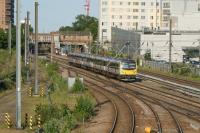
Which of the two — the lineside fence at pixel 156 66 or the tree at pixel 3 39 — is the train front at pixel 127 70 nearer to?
the lineside fence at pixel 156 66

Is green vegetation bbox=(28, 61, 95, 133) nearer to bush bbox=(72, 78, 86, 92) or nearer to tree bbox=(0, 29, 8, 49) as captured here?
bush bbox=(72, 78, 86, 92)

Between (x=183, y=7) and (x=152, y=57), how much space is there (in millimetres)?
39400

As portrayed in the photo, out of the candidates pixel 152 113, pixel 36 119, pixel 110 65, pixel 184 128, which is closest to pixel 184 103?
pixel 152 113

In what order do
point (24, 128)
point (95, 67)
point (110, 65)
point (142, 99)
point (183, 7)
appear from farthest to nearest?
point (183, 7)
point (95, 67)
point (110, 65)
point (142, 99)
point (24, 128)

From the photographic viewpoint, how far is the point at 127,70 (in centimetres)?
5809

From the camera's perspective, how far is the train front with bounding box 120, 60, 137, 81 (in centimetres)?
5778

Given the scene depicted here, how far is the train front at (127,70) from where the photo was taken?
190 ft

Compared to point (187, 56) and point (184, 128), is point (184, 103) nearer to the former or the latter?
point (184, 128)

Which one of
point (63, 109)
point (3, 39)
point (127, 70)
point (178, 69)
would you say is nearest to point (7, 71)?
point (127, 70)

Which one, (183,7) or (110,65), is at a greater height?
(183,7)

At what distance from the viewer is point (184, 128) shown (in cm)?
2553

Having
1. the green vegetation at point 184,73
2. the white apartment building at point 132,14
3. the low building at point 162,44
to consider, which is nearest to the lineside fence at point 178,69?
the green vegetation at point 184,73

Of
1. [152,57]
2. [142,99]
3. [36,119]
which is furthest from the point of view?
[152,57]

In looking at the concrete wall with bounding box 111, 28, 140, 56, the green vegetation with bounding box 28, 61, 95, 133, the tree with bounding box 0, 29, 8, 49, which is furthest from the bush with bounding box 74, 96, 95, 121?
the tree with bounding box 0, 29, 8, 49
